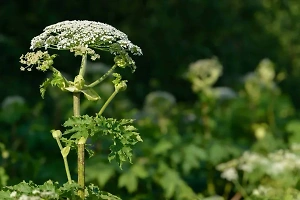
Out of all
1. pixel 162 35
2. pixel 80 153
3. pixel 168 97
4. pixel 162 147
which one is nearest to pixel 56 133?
pixel 80 153

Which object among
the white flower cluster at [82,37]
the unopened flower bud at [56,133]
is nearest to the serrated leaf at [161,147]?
the unopened flower bud at [56,133]

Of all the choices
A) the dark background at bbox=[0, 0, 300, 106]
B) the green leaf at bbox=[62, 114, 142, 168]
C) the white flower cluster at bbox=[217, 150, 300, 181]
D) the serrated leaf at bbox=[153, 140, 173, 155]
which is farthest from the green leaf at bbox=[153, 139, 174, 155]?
the dark background at bbox=[0, 0, 300, 106]

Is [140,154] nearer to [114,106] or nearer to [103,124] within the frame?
[114,106]

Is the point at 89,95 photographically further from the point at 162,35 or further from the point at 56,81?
the point at 162,35

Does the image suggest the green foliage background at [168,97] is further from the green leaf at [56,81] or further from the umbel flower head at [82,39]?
the umbel flower head at [82,39]

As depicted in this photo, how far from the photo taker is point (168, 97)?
6.18 m

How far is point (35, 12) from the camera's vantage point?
7980 millimetres

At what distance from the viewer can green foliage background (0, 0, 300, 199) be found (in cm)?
404

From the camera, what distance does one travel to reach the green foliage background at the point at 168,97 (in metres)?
4.04

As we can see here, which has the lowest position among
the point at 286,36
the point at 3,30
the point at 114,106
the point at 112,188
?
the point at 112,188

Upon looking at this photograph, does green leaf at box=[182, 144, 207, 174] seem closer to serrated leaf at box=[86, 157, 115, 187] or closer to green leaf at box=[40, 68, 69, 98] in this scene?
serrated leaf at box=[86, 157, 115, 187]

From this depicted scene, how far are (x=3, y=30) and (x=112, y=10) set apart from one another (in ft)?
4.37

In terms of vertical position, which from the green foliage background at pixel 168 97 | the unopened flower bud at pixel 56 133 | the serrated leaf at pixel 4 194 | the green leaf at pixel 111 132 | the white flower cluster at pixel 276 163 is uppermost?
the green foliage background at pixel 168 97

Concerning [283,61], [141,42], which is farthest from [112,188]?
[283,61]
